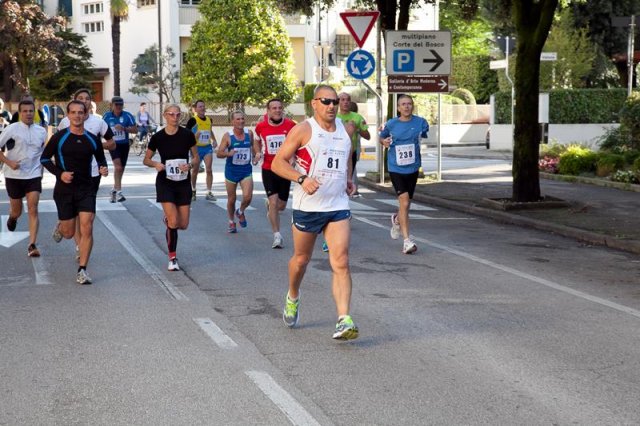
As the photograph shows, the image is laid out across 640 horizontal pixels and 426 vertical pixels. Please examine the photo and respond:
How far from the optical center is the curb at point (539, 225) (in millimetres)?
14158

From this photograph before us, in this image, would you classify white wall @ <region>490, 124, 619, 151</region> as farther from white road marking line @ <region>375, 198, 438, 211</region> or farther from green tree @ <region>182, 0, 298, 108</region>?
white road marking line @ <region>375, 198, 438, 211</region>

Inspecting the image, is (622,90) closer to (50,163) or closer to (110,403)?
(50,163)

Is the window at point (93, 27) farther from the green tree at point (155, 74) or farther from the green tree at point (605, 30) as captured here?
the green tree at point (605, 30)

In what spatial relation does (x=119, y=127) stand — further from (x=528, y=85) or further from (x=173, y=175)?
(x=173, y=175)

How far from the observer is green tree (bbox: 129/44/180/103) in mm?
55875

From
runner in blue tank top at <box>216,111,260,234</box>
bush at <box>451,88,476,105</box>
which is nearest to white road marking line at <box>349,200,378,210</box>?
runner in blue tank top at <box>216,111,260,234</box>

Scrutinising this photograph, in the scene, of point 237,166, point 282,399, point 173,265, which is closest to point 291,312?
point 282,399

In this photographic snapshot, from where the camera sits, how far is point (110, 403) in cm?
647

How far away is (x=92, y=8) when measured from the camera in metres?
63.3

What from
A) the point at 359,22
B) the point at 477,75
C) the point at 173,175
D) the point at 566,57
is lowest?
the point at 173,175

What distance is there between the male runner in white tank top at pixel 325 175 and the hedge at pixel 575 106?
35274 millimetres

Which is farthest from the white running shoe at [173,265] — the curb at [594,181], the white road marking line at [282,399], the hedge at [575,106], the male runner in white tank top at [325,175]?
the hedge at [575,106]

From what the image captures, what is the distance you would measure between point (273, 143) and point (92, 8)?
2042 inches

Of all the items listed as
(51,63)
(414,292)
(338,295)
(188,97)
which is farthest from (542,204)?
(51,63)
